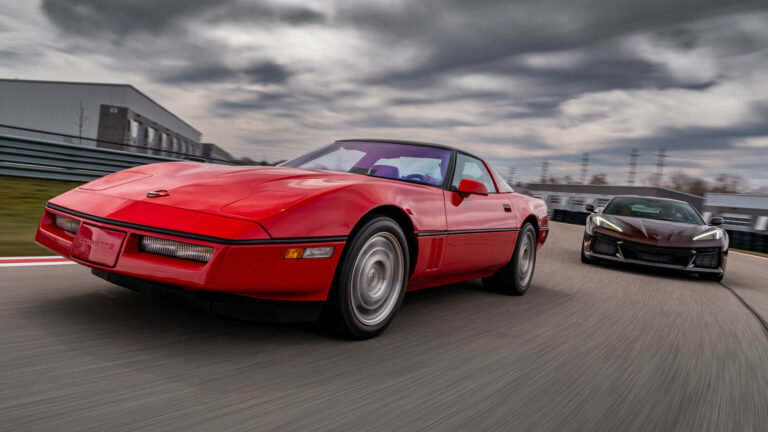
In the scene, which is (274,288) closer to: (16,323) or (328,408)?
(328,408)

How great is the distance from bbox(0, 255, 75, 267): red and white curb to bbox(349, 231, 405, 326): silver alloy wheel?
2500mm

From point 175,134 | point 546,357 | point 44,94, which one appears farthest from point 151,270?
point 175,134

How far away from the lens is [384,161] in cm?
374

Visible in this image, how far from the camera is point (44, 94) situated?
56.7 metres

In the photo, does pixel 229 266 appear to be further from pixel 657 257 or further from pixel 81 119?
pixel 81 119

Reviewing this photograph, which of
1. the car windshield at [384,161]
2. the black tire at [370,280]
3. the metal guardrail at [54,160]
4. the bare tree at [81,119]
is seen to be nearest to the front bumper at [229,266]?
the black tire at [370,280]

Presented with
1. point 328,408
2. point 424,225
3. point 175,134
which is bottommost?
point 328,408

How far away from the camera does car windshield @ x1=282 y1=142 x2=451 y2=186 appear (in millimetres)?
3625

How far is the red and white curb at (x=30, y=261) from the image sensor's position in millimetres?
3843

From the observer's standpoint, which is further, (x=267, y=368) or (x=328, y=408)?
(x=267, y=368)

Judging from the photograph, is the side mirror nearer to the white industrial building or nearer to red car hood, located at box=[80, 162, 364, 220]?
red car hood, located at box=[80, 162, 364, 220]

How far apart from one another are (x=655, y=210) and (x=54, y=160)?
10.8m

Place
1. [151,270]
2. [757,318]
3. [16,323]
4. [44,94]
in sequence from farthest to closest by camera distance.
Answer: [44,94] → [757,318] → [16,323] → [151,270]

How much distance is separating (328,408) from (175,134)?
73.5 metres
